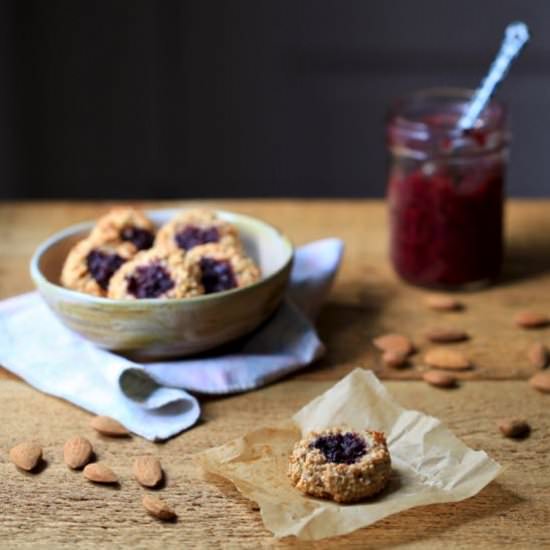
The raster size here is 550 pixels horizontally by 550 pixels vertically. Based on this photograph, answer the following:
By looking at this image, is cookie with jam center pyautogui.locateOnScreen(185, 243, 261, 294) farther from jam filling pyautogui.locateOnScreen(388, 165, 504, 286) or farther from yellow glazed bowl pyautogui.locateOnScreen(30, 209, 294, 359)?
jam filling pyautogui.locateOnScreen(388, 165, 504, 286)

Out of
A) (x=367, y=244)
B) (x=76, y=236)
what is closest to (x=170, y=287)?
(x=76, y=236)

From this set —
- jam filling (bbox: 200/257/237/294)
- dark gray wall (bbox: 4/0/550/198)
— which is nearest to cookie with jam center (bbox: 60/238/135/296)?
jam filling (bbox: 200/257/237/294)

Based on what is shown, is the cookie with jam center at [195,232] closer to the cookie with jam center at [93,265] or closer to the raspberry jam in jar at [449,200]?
the cookie with jam center at [93,265]

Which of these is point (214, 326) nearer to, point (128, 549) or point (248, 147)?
point (128, 549)

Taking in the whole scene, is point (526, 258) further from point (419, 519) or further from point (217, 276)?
point (419, 519)

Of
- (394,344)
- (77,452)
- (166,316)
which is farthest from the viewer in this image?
(394,344)

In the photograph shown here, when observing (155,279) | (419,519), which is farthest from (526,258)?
(419,519)
